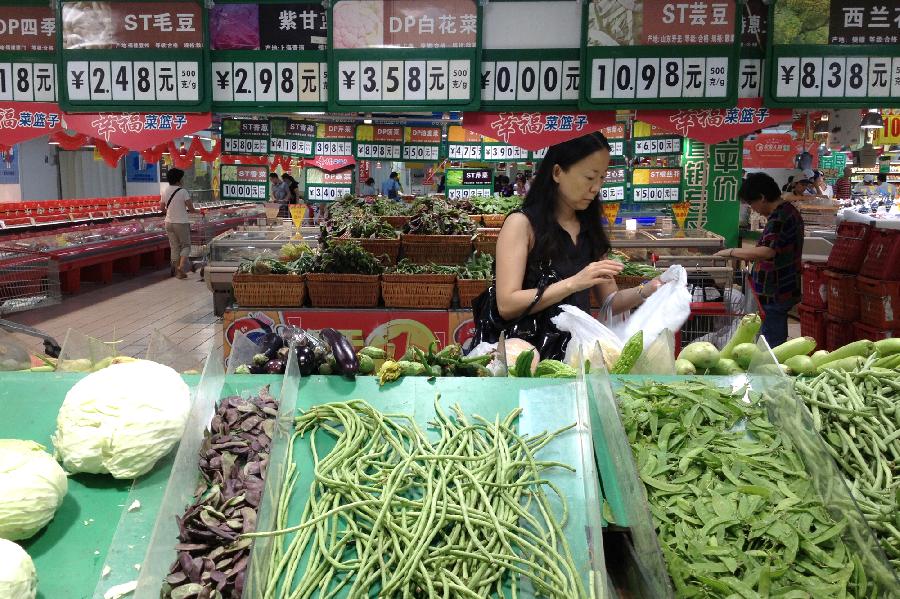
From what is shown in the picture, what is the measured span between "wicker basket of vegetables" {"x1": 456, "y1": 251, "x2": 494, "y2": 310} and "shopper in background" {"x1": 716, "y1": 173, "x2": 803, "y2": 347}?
221cm

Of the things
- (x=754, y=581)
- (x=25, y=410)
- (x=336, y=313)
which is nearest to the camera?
(x=754, y=581)

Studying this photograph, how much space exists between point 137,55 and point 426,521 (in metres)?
3.51

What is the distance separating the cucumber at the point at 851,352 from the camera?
2.67 meters

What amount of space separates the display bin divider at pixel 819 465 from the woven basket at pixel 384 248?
15.9 feet

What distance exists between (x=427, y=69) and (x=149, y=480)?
2845 millimetres

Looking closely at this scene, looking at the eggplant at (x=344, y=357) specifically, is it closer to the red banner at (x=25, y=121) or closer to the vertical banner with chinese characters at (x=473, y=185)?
the red banner at (x=25, y=121)

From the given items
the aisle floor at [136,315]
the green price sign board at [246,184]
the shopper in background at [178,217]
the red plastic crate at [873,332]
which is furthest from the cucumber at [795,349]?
the shopper in background at [178,217]

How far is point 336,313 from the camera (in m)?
6.09

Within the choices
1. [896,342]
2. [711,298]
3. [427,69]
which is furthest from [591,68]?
[711,298]

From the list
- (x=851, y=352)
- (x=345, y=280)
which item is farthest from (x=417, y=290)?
(x=851, y=352)

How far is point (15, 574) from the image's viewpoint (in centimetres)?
154

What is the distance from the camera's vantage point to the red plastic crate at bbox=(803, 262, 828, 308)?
7793mm

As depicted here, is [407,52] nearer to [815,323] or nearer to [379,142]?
[815,323]

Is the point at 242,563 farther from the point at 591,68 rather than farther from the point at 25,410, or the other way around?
the point at 591,68
